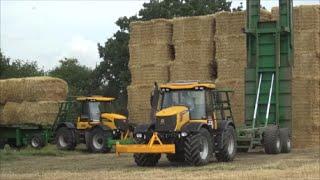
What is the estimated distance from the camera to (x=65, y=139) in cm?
2519

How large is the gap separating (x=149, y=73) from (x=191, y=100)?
859 cm

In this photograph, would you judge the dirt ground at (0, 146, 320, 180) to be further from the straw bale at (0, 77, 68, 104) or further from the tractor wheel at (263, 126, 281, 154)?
the straw bale at (0, 77, 68, 104)

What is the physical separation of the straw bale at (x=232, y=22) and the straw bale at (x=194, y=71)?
1.35 metres

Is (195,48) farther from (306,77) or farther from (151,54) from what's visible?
(306,77)

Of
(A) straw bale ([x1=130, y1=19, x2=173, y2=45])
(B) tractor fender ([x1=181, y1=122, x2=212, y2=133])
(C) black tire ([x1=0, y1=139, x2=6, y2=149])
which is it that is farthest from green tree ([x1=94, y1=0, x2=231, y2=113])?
(B) tractor fender ([x1=181, y1=122, x2=212, y2=133])

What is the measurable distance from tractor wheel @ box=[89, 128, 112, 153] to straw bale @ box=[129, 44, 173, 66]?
3324 millimetres

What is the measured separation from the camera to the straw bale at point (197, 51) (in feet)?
80.9

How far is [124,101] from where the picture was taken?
37.5 m

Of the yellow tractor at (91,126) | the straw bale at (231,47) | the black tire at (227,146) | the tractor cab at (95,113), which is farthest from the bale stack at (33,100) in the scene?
the black tire at (227,146)

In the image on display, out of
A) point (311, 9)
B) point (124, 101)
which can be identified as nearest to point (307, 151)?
point (311, 9)

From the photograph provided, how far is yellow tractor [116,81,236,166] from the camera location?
1658 cm

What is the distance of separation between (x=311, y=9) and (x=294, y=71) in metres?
2.07

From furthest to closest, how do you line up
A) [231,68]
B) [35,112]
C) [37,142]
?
[35,112] → [37,142] → [231,68]

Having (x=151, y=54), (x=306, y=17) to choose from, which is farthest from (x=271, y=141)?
(x=151, y=54)
